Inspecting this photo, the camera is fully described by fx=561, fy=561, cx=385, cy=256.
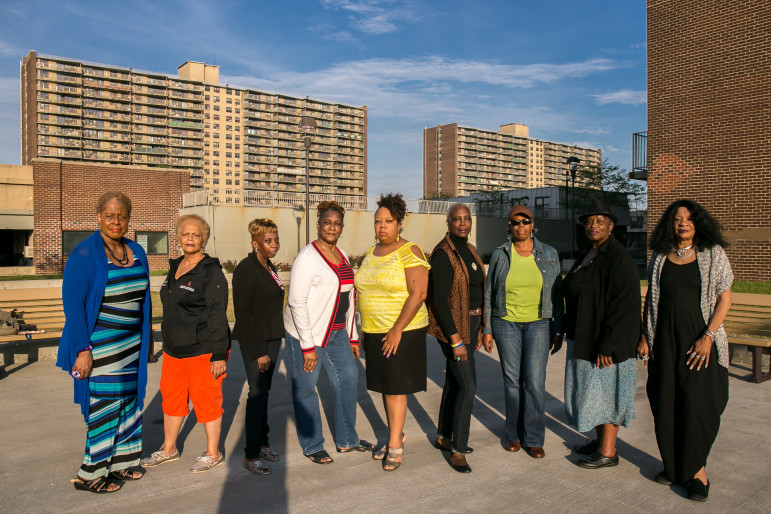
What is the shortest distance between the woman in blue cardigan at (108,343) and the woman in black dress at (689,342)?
12.0 feet

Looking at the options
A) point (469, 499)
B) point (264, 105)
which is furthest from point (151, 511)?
point (264, 105)

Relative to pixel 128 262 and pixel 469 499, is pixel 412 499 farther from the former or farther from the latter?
pixel 128 262

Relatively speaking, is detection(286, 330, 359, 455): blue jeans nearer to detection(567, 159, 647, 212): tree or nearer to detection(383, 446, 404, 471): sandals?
detection(383, 446, 404, 471): sandals

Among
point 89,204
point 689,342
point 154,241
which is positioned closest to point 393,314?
point 689,342

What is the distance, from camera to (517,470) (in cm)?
407

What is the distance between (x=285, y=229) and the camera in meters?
31.1

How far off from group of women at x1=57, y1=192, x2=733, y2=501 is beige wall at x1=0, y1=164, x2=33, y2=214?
2934cm

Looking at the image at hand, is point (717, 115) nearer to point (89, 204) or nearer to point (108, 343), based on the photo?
point (108, 343)

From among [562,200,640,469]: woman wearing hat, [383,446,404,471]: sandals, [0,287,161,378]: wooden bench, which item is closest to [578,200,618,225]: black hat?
[562,200,640,469]: woman wearing hat

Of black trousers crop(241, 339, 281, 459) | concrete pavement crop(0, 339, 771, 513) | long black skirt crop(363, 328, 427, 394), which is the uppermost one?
long black skirt crop(363, 328, 427, 394)

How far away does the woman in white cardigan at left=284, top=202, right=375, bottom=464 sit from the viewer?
404cm

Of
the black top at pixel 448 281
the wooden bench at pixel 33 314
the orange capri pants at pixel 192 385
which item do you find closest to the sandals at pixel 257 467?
the orange capri pants at pixel 192 385

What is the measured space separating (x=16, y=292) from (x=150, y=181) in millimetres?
23241

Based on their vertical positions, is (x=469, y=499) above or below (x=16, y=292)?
below
